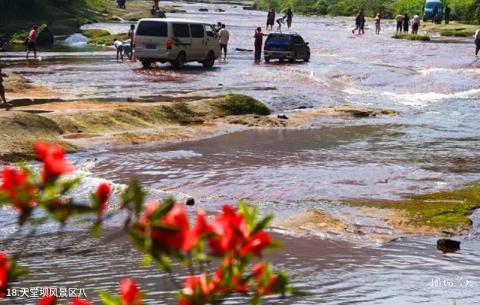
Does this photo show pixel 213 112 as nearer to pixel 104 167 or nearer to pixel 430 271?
pixel 104 167

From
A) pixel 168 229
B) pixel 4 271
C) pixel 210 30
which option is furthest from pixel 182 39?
pixel 168 229

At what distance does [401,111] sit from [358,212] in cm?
1468

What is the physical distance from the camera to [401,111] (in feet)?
84.9

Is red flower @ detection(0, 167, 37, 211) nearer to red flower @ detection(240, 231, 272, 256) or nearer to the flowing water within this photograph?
red flower @ detection(240, 231, 272, 256)

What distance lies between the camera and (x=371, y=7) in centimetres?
8962

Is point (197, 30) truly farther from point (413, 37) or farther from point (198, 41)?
point (413, 37)

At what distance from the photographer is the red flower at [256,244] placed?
2.09 meters

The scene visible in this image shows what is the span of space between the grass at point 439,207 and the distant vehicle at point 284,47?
25.8 m

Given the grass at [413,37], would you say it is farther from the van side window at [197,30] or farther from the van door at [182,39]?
the van door at [182,39]

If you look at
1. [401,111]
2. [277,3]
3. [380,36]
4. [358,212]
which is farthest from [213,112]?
[277,3]

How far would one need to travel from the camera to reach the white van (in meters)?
32.3

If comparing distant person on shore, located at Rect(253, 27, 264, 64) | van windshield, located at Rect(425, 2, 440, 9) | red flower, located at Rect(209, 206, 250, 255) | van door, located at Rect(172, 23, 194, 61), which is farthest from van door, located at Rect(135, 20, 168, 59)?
van windshield, located at Rect(425, 2, 440, 9)

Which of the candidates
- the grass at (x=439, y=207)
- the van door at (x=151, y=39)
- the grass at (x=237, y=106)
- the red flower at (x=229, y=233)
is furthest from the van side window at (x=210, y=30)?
the red flower at (x=229, y=233)

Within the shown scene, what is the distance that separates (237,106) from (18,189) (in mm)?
21062
